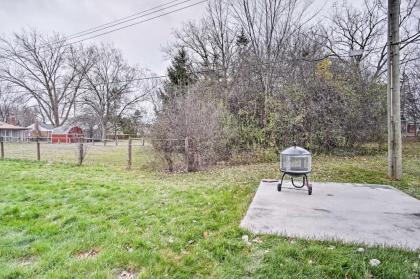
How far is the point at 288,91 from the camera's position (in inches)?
347

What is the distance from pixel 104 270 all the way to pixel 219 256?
94 cm

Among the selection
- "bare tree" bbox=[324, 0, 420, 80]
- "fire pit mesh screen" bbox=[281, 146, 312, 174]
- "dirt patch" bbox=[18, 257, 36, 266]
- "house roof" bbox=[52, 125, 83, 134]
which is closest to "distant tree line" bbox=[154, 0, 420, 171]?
"bare tree" bbox=[324, 0, 420, 80]

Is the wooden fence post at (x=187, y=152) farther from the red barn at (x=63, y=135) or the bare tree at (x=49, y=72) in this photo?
the red barn at (x=63, y=135)

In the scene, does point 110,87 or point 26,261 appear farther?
point 110,87

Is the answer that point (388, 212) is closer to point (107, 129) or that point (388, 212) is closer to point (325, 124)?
point (325, 124)

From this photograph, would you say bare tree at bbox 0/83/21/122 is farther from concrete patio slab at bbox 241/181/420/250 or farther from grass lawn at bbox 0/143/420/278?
concrete patio slab at bbox 241/181/420/250

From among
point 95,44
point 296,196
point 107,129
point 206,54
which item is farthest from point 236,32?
point 107,129

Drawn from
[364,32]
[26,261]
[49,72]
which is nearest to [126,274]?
[26,261]

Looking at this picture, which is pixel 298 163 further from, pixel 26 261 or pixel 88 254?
pixel 26 261

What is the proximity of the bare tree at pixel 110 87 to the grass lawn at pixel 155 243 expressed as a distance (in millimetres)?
25815

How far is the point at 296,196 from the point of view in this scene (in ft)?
12.7

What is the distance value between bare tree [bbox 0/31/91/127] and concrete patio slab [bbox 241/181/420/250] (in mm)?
29518

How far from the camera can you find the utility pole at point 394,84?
4.98 m

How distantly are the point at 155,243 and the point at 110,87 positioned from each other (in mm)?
29592
